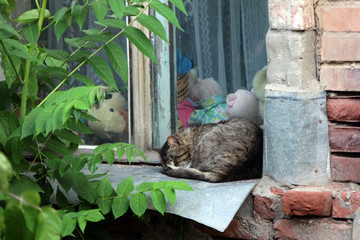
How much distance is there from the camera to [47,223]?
2.65 ft

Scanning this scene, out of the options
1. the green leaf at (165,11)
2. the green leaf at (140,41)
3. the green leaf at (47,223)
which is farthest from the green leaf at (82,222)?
the green leaf at (47,223)

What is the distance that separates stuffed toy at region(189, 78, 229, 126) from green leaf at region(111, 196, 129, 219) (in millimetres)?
989

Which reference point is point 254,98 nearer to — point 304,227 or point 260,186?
point 260,186

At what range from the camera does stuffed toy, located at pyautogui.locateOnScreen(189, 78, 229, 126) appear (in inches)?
113

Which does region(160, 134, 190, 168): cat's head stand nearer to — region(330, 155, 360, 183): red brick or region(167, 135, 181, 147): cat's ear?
region(167, 135, 181, 147): cat's ear

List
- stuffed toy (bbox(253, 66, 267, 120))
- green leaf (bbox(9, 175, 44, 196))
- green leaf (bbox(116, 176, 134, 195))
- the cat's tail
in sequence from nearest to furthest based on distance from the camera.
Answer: green leaf (bbox(9, 175, 44, 196))
green leaf (bbox(116, 176, 134, 195))
the cat's tail
stuffed toy (bbox(253, 66, 267, 120))

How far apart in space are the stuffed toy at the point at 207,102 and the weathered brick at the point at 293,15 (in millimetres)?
687

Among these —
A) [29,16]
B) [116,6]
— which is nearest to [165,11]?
[116,6]

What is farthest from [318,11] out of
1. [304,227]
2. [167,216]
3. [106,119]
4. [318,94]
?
[106,119]

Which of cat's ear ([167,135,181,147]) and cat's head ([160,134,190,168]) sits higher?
cat's ear ([167,135,181,147])

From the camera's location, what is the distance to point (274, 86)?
7.54 feet

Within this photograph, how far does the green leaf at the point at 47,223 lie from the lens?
0.81 metres

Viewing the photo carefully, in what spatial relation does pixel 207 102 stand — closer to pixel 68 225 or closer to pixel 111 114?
pixel 111 114

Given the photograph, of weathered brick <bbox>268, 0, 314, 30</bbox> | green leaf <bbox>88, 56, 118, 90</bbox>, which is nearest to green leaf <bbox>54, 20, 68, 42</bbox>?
green leaf <bbox>88, 56, 118, 90</bbox>
